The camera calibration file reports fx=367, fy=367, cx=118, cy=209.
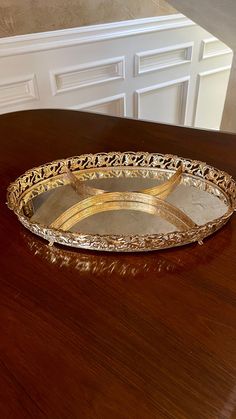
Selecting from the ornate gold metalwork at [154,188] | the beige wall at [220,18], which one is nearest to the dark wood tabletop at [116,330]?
the ornate gold metalwork at [154,188]

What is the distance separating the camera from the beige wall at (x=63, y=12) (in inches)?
44.6

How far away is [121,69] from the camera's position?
1480mm

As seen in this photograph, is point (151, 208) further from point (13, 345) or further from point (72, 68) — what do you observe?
point (72, 68)

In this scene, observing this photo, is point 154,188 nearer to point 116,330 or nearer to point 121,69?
point 116,330

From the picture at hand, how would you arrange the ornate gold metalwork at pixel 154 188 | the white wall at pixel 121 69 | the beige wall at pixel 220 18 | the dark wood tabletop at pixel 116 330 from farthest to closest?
the white wall at pixel 121 69 → the beige wall at pixel 220 18 → the ornate gold metalwork at pixel 154 188 → the dark wood tabletop at pixel 116 330

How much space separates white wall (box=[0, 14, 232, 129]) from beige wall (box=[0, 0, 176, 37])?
2 cm

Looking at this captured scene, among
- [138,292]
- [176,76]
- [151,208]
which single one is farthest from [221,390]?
[176,76]

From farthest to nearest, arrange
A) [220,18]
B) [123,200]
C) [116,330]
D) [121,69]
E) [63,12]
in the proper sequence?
[121,69] → [63,12] → [220,18] → [123,200] → [116,330]

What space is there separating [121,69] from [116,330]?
1.31 m

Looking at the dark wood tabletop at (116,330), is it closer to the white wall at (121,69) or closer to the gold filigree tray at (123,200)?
the gold filigree tray at (123,200)

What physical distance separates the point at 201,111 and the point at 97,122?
129cm

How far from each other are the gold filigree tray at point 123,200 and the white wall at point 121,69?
0.75 m

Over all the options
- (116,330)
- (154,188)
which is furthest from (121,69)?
(116,330)

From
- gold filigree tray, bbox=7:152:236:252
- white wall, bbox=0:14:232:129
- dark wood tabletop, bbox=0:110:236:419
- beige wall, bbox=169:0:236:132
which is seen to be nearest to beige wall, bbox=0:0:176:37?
white wall, bbox=0:14:232:129
